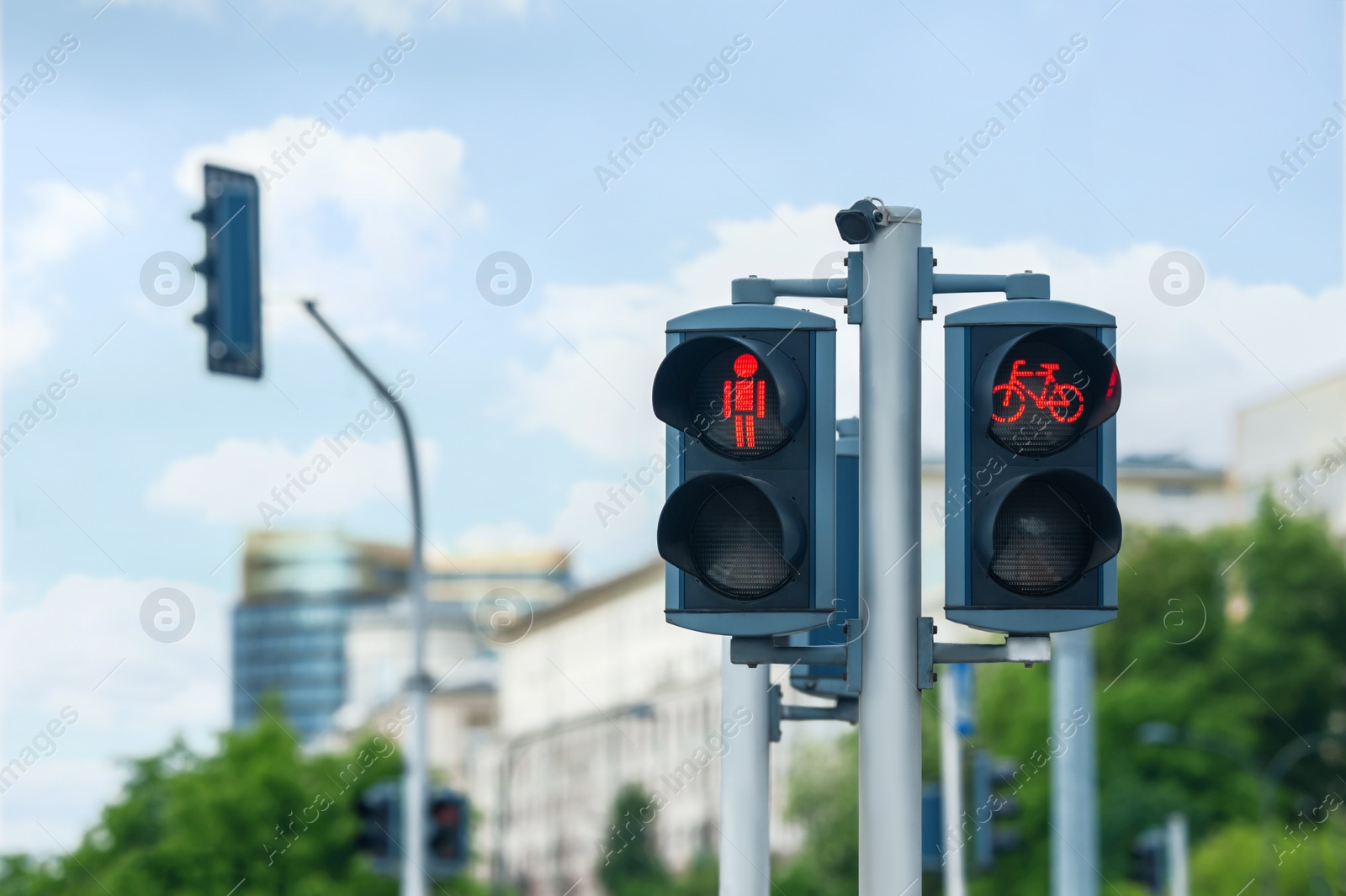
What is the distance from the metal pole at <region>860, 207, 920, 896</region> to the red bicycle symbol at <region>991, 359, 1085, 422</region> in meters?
0.28

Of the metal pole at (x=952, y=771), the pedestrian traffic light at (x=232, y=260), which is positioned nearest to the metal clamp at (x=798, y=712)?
the pedestrian traffic light at (x=232, y=260)

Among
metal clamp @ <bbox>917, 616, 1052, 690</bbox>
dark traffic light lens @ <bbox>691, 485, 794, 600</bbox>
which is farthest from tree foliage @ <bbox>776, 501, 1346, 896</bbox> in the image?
Result: dark traffic light lens @ <bbox>691, 485, 794, 600</bbox>

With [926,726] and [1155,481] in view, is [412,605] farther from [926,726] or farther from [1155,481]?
[1155,481]

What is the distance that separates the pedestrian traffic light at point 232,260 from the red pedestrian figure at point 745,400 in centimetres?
494

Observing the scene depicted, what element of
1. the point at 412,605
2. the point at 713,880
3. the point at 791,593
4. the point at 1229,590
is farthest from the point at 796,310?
the point at 1229,590

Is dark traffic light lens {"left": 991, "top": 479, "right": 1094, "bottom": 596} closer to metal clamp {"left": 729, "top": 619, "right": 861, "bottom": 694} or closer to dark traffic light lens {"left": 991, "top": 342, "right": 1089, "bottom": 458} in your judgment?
dark traffic light lens {"left": 991, "top": 342, "right": 1089, "bottom": 458}

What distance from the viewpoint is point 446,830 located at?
15.6m

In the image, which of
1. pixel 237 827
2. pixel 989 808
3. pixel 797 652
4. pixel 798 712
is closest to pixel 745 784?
pixel 798 712

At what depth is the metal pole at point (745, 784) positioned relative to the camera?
19.5ft

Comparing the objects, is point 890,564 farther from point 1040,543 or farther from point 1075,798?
point 1075,798

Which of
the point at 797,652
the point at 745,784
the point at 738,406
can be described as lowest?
Answer: the point at 745,784

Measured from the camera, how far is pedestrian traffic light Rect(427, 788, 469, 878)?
51.3 feet

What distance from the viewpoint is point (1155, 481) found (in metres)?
106

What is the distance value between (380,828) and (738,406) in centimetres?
1206
